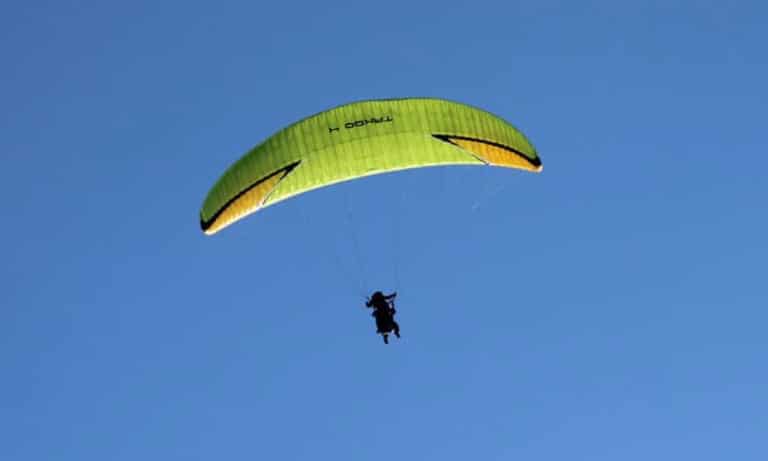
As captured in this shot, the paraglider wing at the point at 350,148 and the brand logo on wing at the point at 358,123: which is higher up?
the brand logo on wing at the point at 358,123

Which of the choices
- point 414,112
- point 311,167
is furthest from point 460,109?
point 311,167

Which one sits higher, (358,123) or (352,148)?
(358,123)

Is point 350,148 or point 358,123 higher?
point 358,123

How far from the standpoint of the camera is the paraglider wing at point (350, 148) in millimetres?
48750

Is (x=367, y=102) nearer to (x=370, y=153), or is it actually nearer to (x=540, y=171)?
(x=370, y=153)

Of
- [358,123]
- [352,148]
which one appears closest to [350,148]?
[352,148]

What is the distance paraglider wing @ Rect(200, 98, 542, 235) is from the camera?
48.8 m

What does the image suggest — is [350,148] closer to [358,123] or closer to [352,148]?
[352,148]

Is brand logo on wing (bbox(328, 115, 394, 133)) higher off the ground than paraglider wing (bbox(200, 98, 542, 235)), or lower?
higher

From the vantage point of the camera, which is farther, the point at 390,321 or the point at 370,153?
the point at 390,321

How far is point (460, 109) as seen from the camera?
4925 cm

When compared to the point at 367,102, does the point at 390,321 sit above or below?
below

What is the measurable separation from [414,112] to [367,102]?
4.25 feet

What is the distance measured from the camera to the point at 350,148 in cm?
4888
